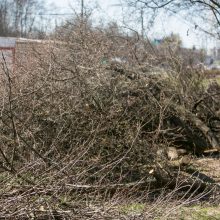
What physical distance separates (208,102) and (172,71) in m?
1.14

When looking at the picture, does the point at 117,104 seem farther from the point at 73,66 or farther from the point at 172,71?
the point at 172,71

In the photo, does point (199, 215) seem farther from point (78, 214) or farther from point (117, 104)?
point (117, 104)

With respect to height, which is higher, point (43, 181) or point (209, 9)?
point (209, 9)

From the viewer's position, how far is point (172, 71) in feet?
36.7

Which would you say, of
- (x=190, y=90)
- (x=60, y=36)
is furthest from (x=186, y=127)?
(x=60, y=36)

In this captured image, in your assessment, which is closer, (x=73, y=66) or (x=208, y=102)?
(x=73, y=66)

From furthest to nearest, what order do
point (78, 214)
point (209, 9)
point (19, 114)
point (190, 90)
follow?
point (209, 9), point (190, 90), point (19, 114), point (78, 214)

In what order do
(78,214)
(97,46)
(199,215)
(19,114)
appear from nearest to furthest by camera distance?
(78,214)
(199,215)
(19,114)
(97,46)

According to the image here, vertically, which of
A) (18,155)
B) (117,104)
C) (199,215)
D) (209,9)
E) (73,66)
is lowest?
(199,215)

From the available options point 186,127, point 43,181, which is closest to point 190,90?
point 186,127

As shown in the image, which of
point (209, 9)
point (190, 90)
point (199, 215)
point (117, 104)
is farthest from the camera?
point (209, 9)

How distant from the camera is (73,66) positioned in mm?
8430

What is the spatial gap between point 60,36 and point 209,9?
5.48m

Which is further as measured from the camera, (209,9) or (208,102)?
(209,9)
